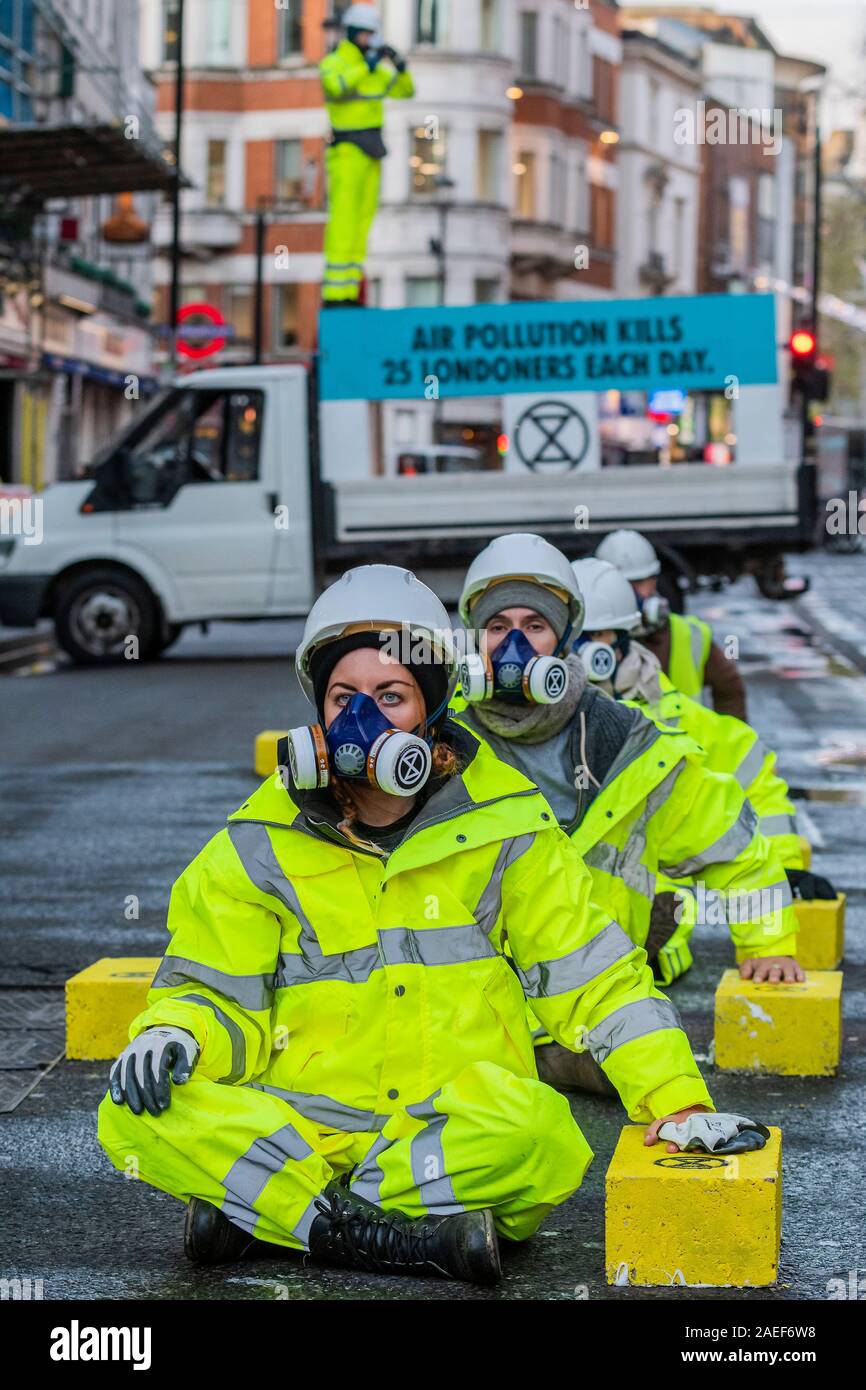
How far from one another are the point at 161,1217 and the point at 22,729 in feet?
35.6

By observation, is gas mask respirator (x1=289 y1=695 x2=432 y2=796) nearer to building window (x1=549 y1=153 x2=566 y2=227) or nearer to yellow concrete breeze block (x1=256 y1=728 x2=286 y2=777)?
yellow concrete breeze block (x1=256 y1=728 x2=286 y2=777)

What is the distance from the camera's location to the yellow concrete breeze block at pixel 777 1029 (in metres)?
6.26

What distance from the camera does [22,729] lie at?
1571 centimetres

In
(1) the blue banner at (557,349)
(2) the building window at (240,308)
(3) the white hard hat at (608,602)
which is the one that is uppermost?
(2) the building window at (240,308)

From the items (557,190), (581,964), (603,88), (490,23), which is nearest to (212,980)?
(581,964)

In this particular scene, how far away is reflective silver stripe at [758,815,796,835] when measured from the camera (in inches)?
293

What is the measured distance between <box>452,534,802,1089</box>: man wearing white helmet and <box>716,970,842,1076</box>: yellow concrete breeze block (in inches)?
3.6

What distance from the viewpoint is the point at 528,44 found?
68188 mm

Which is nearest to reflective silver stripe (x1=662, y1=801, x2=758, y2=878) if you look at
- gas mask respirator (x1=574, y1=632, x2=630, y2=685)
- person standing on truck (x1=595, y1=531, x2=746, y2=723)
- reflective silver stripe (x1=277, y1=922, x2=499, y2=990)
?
gas mask respirator (x1=574, y1=632, x2=630, y2=685)

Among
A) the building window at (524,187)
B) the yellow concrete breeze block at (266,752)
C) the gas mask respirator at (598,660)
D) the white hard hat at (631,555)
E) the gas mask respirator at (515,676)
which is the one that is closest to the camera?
the gas mask respirator at (515,676)

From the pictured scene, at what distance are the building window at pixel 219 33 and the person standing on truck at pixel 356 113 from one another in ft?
155

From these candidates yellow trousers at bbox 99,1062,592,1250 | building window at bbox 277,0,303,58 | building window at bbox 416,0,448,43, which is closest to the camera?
yellow trousers at bbox 99,1062,592,1250

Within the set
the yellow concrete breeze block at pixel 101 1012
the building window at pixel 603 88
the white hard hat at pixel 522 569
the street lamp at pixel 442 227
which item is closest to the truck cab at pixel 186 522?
the yellow concrete breeze block at pixel 101 1012

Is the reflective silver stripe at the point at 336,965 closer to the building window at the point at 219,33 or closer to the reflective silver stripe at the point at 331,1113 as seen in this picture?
the reflective silver stripe at the point at 331,1113
